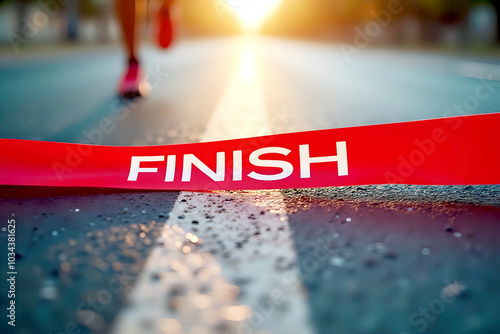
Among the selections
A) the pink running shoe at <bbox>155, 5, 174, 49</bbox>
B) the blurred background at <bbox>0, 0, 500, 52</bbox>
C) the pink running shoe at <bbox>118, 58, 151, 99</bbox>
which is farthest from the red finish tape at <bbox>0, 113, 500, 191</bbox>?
the blurred background at <bbox>0, 0, 500, 52</bbox>

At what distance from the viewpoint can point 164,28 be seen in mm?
6535

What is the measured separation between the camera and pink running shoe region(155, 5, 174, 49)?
6302mm

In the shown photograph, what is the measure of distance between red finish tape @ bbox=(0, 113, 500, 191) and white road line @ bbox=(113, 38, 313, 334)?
18 centimetres

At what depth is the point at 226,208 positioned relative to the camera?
210cm

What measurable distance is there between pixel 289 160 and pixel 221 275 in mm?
990

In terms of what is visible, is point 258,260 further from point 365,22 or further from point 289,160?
point 365,22

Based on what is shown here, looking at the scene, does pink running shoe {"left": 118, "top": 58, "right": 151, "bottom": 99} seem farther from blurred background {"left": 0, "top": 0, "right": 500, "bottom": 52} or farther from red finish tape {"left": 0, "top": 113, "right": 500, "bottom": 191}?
blurred background {"left": 0, "top": 0, "right": 500, "bottom": 52}

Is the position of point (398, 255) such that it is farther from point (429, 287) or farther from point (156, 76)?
point (156, 76)

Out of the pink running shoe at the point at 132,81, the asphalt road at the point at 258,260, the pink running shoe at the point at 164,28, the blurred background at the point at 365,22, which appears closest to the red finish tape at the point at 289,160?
the asphalt road at the point at 258,260

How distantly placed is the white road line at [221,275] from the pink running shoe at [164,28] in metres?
4.69

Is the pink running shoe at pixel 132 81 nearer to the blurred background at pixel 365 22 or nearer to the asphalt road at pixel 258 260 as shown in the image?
the asphalt road at pixel 258 260

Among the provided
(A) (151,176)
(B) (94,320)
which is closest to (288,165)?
(A) (151,176)

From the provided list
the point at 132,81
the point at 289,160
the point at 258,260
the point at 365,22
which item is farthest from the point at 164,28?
the point at 365,22

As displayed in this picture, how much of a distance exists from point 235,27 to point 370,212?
91.1 meters
